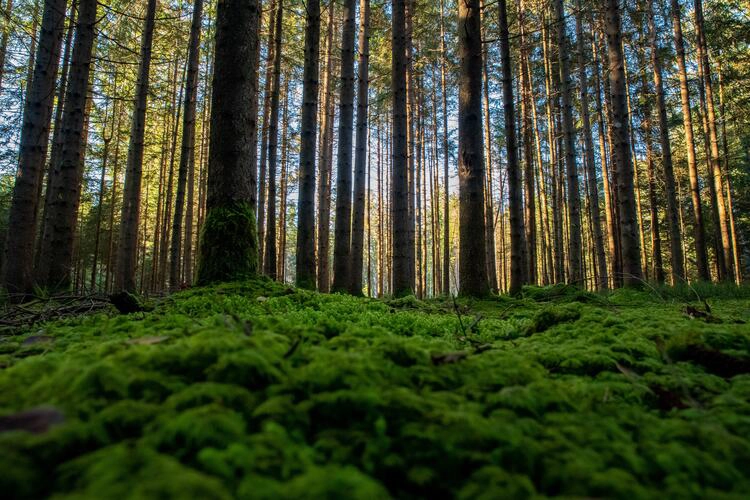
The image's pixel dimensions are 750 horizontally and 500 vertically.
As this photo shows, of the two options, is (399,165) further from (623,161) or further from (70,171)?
(70,171)

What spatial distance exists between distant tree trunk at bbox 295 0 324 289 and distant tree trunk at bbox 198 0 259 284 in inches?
163

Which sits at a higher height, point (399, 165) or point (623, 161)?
point (399, 165)

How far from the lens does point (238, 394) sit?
0.99m

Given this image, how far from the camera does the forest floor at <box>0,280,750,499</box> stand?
71 cm

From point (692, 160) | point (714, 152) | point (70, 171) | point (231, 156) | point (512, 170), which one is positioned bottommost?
point (231, 156)

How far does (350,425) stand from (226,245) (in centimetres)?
338

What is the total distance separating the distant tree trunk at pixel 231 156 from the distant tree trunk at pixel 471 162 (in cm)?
406

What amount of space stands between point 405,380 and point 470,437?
1.05 feet

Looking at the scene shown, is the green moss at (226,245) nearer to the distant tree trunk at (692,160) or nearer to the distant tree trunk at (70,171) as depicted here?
the distant tree trunk at (70,171)

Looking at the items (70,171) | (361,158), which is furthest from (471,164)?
(70,171)

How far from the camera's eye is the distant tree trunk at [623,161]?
8.43m

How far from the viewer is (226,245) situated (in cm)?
398

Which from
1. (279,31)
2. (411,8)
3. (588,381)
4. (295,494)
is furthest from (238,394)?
(411,8)

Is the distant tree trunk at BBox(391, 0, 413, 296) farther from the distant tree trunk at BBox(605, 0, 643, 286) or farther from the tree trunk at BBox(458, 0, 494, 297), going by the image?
the distant tree trunk at BBox(605, 0, 643, 286)
